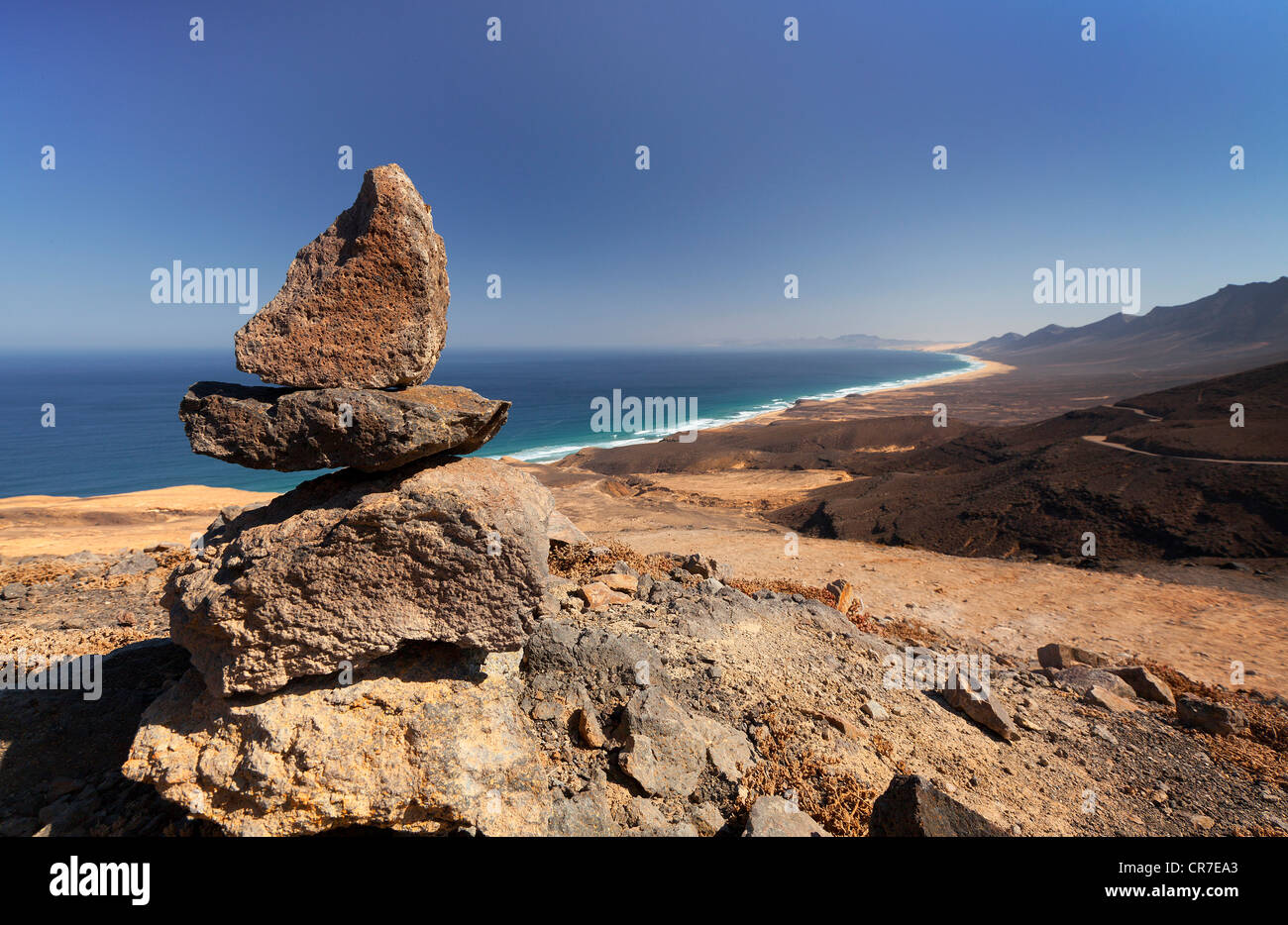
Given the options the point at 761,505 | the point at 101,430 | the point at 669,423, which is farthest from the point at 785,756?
the point at 101,430

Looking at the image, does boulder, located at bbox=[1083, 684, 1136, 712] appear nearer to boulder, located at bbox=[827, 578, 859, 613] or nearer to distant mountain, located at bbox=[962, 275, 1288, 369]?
boulder, located at bbox=[827, 578, 859, 613]

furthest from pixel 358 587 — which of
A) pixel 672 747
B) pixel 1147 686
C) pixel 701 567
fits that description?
pixel 1147 686

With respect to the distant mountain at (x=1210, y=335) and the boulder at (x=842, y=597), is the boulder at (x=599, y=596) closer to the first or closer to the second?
the boulder at (x=842, y=597)

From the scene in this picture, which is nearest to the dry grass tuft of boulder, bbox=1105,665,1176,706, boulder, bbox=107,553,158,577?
boulder, bbox=1105,665,1176,706

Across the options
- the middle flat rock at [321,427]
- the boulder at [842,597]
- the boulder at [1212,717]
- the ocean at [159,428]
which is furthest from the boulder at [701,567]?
the ocean at [159,428]

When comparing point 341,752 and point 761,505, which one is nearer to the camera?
point 341,752
